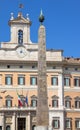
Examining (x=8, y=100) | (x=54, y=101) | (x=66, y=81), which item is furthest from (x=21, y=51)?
(x=54, y=101)

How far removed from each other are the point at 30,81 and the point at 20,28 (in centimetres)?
625

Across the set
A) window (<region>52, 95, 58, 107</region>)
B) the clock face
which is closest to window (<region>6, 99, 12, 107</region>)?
window (<region>52, 95, 58, 107</region>)

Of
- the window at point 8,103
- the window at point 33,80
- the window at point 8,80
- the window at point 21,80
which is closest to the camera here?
the window at point 8,103

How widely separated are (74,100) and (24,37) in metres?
9.13

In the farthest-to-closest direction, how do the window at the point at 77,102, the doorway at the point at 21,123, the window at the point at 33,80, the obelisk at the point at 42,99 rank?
the window at the point at 77,102 < the window at the point at 33,80 < the doorway at the point at 21,123 < the obelisk at the point at 42,99

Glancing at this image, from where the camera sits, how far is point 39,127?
3159cm

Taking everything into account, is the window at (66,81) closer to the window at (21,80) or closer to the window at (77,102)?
the window at (77,102)

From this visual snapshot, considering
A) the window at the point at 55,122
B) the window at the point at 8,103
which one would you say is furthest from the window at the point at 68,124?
the window at the point at 8,103

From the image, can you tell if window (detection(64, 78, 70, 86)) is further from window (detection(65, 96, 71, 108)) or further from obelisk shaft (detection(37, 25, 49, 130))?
obelisk shaft (detection(37, 25, 49, 130))

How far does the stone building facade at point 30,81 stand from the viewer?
55500mm

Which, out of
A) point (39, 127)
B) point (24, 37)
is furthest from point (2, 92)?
point (39, 127)

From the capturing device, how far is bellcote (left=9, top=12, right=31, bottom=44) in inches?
2243

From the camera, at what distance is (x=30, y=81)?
56062 millimetres

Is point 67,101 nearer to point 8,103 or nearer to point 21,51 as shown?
point 8,103
